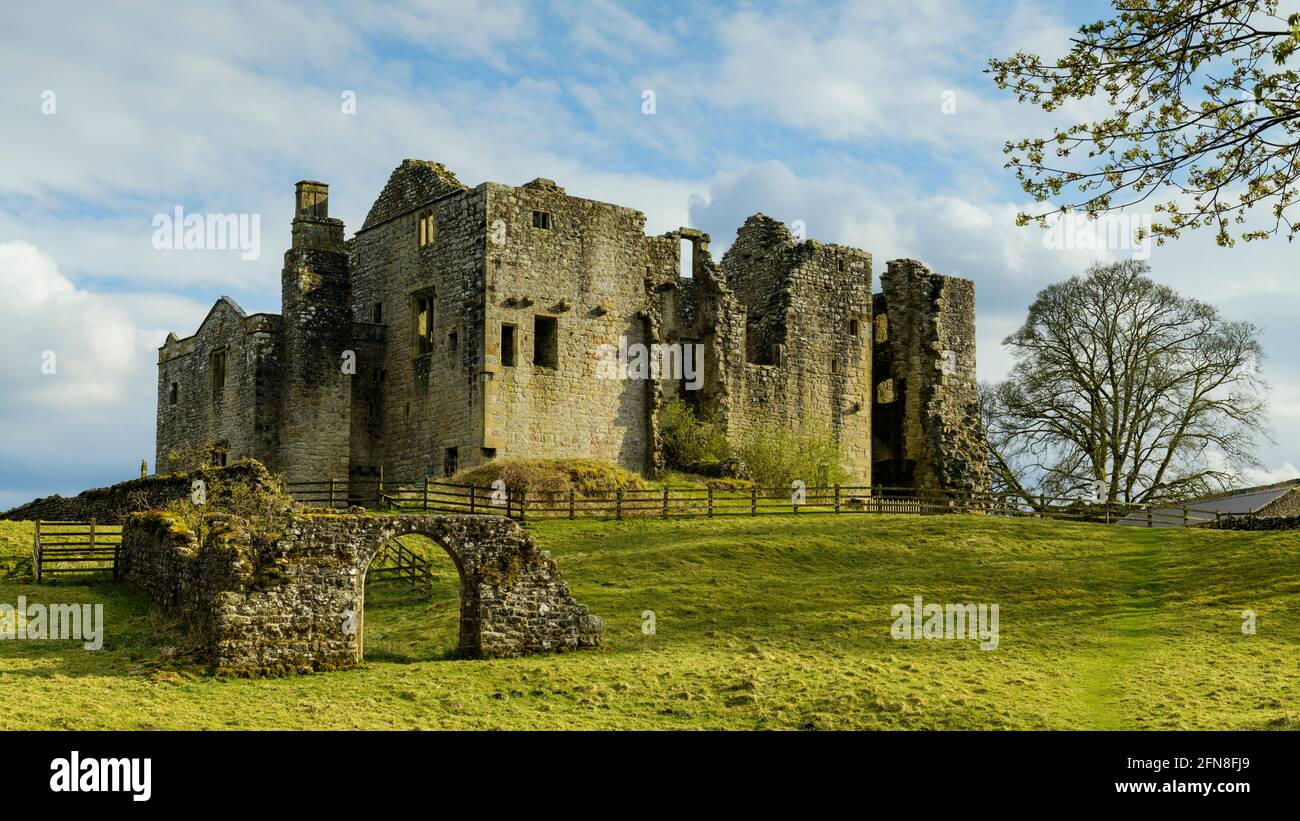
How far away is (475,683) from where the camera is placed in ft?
72.3

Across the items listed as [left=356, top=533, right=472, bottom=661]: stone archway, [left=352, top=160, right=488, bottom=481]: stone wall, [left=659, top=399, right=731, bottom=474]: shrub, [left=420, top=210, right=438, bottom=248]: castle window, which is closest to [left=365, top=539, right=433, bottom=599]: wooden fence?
[left=356, top=533, right=472, bottom=661]: stone archway

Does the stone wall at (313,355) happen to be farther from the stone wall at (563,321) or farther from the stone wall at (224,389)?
the stone wall at (563,321)

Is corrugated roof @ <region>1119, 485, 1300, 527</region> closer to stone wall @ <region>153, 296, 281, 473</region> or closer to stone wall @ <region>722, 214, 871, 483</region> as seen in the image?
stone wall @ <region>722, 214, 871, 483</region>

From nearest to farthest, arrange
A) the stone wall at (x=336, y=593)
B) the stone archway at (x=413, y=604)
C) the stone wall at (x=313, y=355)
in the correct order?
the stone wall at (x=336, y=593)
the stone archway at (x=413, y=604)
the stone wall at (x=313, y=355)

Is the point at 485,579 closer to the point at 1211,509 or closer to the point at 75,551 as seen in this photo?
the point at 75,551

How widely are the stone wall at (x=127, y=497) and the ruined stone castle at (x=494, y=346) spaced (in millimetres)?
4657

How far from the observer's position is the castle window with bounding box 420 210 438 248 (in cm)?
4266

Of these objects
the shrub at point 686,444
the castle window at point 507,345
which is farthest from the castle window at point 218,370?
the shrub at point 686,444

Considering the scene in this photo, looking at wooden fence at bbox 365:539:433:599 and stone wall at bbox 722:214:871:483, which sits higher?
stone wall at bbox 722:214:871:483

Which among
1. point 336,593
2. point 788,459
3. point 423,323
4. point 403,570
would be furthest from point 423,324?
point 336,593

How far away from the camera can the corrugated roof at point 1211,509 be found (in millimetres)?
42969

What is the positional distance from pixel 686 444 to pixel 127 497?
52.8ft

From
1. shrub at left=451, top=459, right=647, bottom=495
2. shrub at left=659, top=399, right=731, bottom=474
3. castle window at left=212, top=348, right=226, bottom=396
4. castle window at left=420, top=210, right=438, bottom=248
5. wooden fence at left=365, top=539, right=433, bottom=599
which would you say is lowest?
wooden fence at left=365, top=539, right=433, bottom=599

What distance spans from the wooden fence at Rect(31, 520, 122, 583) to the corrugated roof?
2800 cm
